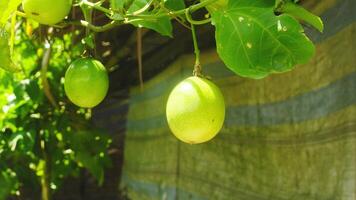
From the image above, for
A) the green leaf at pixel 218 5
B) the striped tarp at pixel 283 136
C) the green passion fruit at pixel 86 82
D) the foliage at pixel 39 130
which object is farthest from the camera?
the foliage at pixel 39 130

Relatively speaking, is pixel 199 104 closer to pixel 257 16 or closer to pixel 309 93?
pixel 257 16

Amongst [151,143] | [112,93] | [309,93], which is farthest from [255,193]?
[112,93]

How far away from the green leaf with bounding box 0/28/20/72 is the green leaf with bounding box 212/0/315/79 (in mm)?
353

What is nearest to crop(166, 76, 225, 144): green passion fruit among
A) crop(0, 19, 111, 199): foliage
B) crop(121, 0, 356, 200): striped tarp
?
crop(121, 0, 356, 200): striped tarp

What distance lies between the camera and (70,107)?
2705 millimetres

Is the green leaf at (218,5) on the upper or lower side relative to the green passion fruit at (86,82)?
upper

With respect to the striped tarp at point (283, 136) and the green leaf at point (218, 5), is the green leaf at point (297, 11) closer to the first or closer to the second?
the green leaf at point (218, 5)

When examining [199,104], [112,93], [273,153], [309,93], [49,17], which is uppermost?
[49,17]

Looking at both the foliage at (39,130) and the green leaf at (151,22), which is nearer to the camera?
the green leaf at (151,22)

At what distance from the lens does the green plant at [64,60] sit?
0.85 meters

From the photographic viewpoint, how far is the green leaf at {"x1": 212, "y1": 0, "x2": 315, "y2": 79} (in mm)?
842

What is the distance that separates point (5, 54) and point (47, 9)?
11 centimetres

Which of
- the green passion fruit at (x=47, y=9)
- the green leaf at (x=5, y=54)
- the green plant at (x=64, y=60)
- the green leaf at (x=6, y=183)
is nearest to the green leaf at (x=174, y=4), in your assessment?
the green plant at (x=64, y=60)

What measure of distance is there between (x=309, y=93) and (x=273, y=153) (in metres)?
0.26
